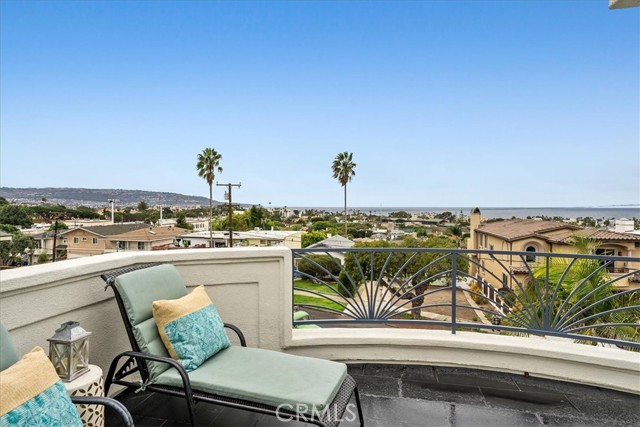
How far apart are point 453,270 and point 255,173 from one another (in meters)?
40.0

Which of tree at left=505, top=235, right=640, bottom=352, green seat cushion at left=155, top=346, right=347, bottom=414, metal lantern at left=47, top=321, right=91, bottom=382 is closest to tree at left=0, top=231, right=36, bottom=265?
metal lantern at left=47, top=321, right=91, bottom=382

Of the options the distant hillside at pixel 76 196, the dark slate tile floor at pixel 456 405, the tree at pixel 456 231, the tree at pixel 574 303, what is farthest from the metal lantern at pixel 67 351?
the tree at pixel 456 231

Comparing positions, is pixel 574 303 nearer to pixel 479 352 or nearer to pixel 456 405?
pixel 479 352

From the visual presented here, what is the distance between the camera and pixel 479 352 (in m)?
2.99

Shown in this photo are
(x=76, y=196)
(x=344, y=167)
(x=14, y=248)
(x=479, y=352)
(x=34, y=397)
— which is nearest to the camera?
(x=34, y=397)

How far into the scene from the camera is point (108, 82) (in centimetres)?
1505

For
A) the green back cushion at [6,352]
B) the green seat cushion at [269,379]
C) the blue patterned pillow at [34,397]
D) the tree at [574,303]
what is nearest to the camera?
the blue patterned pillow at [34,397]

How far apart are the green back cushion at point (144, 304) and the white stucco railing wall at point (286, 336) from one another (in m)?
0.32

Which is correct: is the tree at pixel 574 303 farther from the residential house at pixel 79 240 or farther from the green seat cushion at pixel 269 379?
the residential house at pixel 79 240

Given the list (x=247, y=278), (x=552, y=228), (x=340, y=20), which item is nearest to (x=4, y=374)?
(x=247, y=278)

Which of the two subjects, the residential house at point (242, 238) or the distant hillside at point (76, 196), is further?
the residential house at point (242, 238)

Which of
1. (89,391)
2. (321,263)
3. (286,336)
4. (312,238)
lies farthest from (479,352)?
(312,238)

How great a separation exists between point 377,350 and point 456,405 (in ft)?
2.57

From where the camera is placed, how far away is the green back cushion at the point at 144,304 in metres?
2.10
